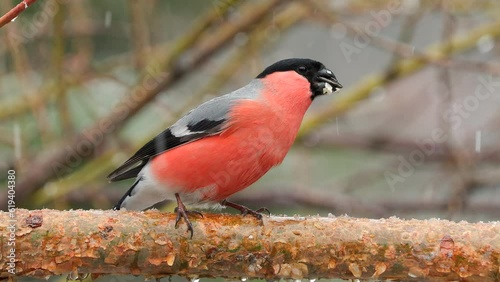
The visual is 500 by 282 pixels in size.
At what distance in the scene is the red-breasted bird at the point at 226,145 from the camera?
118 inches

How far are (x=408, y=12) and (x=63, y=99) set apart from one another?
2.15m

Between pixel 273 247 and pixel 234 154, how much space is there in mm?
523

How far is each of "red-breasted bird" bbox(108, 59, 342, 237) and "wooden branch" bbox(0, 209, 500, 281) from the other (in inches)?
13.0

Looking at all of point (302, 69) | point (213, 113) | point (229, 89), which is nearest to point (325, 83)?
point (302, 69)

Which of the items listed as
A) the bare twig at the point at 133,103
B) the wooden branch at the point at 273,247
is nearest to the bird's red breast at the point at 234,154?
the wooden branch at the point at 273,247

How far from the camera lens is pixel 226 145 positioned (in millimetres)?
3004

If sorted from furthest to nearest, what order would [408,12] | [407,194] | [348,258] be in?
[407,194]
[408,12]
[348,258]

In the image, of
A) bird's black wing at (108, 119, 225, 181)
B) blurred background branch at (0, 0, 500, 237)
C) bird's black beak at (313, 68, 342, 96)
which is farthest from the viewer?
blurred background branch at (0, 0, 500, 237)

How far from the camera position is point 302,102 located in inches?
129

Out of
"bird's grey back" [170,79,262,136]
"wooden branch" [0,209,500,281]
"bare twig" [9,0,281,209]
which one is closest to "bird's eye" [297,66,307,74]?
"bird's grey back" [170,79,262,136]

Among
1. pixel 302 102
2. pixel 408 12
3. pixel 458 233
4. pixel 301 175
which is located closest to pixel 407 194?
pixel 301 175

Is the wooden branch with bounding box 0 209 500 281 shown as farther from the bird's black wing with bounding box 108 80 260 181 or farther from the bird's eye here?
the bird's eye

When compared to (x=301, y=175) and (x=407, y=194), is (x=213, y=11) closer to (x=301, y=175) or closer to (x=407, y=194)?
(x=301, y=175)

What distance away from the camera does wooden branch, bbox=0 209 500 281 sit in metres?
2.45
